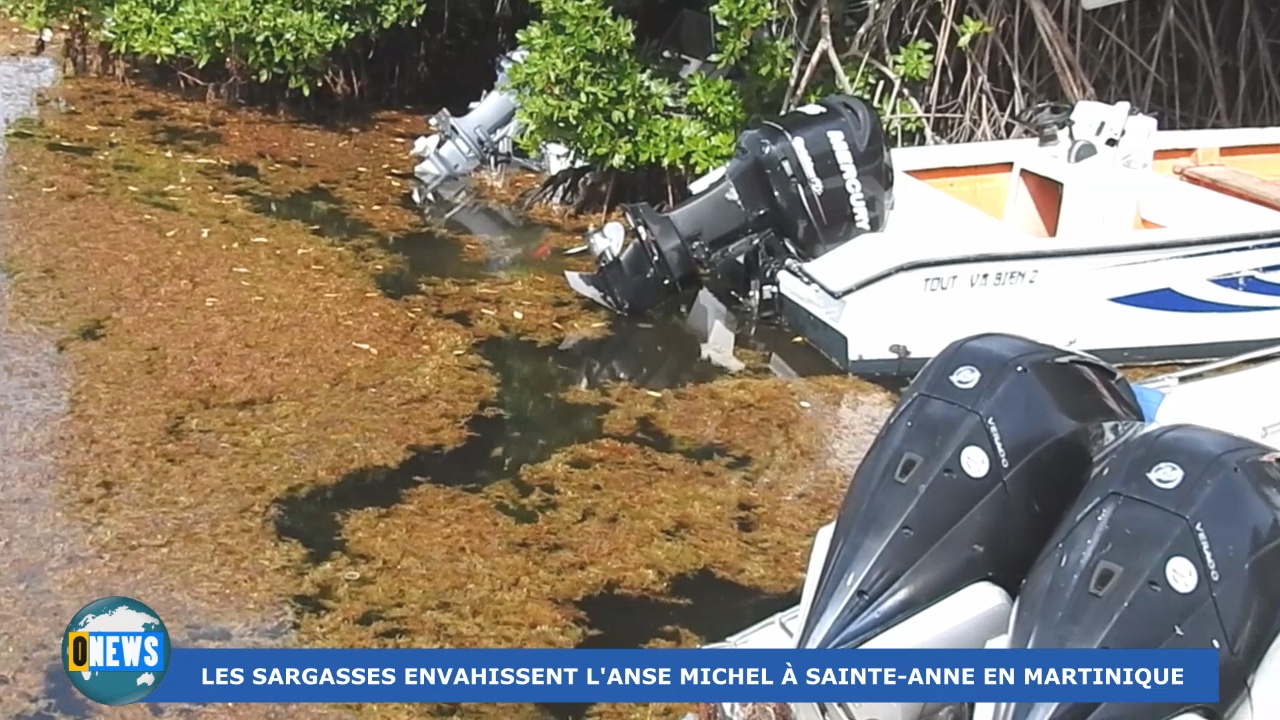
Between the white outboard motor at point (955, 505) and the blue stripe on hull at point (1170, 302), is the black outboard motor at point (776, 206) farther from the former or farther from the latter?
the white outboard motor at point (955, 505)

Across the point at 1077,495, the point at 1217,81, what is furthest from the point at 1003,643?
the point at 1217,81

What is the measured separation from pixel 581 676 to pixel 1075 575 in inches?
38.0

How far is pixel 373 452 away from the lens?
3.98m

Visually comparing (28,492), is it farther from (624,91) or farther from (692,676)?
(624,91)

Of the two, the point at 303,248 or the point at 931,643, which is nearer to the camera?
the point at 931,643

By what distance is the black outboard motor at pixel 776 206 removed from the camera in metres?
4.84

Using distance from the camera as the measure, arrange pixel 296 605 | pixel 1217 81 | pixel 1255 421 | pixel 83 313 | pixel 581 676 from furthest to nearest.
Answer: pixel 1217 81
pixel 83 313
pixel 296 605
pixel 1255 421
pixel 581 676

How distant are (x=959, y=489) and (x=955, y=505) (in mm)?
29

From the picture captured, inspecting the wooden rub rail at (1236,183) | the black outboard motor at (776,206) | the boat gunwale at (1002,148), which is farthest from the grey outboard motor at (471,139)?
the wooden rub rail at (1236,183)

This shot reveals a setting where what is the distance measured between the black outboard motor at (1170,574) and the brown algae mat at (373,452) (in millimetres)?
1140

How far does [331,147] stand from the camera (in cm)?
742

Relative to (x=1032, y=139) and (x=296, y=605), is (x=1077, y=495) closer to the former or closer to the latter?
(x=296, y=605)

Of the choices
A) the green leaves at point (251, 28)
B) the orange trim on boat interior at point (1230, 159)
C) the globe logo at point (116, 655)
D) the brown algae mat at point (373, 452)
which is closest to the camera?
the globe logo at point (116, 655)

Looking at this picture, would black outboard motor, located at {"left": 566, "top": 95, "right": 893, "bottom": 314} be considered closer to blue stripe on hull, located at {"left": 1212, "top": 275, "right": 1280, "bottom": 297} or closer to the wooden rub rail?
blue stripe on hull, located at {"left": 1212, "top": 275, "right": 1280, "bottom": 297}
